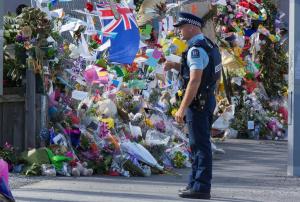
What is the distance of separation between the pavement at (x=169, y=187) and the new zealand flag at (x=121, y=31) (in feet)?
7.26

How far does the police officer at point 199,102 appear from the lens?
758cm

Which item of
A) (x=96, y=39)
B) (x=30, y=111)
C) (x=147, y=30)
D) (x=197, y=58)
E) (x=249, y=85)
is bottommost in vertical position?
(x=30, y=111)

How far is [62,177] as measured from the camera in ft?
29.7

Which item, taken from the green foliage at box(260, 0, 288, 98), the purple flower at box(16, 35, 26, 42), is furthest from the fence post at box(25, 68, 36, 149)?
the green foliage at box(260, 0, 288, 98)

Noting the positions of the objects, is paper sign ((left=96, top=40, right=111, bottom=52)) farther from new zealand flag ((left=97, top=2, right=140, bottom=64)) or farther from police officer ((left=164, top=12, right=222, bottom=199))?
police officer ((left=164, top=12, right=222, bottom=199))

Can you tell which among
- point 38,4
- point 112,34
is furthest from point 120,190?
point 112,34

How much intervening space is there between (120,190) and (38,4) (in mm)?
3165

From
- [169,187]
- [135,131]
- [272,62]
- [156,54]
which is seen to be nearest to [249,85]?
[272,62]

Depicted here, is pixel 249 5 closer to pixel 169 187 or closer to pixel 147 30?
pixel 147 30

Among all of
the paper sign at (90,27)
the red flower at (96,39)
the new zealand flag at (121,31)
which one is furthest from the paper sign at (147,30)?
the paper sign at (90,27)

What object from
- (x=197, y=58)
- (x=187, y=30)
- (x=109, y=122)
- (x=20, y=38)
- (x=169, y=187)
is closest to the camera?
A: (x=197, y=58)

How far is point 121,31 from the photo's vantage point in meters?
11.7

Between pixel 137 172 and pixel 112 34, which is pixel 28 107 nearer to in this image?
pixel 137 172

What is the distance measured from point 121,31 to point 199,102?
169 inches
